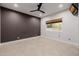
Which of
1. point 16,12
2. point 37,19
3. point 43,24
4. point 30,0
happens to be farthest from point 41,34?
point 30,0

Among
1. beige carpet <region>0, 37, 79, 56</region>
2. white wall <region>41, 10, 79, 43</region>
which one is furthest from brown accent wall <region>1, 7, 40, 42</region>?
white wall <region>41, 10, 79, 43</region>

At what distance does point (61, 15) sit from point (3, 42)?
4.76m

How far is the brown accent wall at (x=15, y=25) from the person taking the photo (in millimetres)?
4688

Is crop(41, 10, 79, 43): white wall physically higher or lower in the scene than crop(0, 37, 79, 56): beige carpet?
higher

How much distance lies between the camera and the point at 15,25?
553cm

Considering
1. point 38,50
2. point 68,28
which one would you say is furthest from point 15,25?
point 68,28

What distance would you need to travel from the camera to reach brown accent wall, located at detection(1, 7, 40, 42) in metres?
4.69

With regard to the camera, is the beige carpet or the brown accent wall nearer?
the beige carpet

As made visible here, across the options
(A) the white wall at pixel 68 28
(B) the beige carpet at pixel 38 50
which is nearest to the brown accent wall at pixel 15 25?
(B) the beige carpet at pixel 38 50

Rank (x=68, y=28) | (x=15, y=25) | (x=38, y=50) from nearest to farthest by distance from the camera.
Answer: (x=38, y=50), (x=68, y=28), (x=15, y=25)

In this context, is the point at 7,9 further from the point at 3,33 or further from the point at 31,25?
the point at 31,25

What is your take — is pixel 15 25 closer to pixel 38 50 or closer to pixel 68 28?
pixel 38 50

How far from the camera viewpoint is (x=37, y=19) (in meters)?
8.32

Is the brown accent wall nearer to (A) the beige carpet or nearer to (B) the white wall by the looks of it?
(A) the beige carpet
